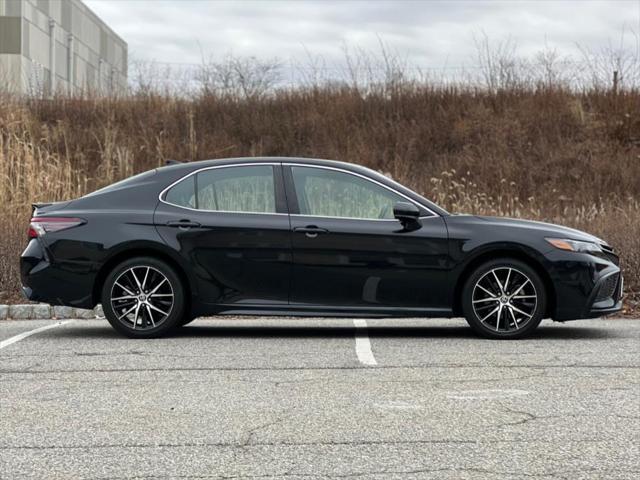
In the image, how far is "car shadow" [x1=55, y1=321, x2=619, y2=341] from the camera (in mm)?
10422

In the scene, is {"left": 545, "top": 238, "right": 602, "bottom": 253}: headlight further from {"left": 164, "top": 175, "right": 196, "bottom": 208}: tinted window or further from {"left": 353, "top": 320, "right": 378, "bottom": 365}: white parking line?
{"left": 164, "top": 175, "right": 196, "bottom": 208}: tinted window

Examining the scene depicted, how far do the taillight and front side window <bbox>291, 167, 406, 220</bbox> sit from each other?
1977 mm

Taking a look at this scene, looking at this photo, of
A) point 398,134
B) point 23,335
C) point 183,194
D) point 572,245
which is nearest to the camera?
point 572,245

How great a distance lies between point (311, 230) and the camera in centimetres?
995

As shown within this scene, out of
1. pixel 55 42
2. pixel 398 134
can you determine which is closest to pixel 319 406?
pixel 398 134

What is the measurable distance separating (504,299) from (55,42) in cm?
5346

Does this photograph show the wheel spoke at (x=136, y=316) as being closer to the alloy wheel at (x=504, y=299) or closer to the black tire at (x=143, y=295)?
the black tire at (x=143, y=295)

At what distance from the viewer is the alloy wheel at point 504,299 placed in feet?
32.4

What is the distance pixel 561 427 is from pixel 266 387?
2123 millimetres

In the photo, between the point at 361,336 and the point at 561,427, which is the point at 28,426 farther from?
the point at 361,336

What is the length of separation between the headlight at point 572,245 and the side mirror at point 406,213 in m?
1.16

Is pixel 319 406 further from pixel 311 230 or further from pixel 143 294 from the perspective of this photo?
pixel 143 294

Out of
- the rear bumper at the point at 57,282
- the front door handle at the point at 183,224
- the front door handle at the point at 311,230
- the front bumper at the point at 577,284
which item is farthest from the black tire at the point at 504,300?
the rear bumper at the point at 57,282

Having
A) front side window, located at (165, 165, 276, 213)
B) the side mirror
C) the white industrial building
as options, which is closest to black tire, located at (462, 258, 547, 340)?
the side mirror
